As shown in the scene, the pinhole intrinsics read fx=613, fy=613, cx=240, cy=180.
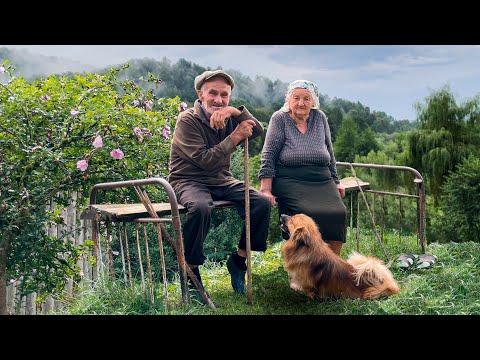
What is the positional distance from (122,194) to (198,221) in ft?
3.95

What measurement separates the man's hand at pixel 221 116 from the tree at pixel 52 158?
0.86 metres

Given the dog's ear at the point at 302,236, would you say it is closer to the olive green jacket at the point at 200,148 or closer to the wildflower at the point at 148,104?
the olive green jacket at the point at 200,148

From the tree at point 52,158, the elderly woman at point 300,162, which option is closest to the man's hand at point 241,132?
the elderly woman at point 300,162

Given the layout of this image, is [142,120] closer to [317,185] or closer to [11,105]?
[11,105]

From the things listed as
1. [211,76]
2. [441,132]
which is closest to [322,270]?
[211,76]

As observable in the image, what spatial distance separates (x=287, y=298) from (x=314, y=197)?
0.68m

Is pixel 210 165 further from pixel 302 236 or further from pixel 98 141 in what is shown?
pixel 98 141

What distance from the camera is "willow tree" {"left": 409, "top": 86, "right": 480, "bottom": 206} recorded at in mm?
7820

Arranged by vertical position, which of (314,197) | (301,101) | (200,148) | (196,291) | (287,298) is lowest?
(287,298)

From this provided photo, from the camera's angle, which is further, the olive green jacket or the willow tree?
the willow tree

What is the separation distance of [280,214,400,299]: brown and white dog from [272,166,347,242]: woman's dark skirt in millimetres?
254

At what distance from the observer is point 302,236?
11.6 feet

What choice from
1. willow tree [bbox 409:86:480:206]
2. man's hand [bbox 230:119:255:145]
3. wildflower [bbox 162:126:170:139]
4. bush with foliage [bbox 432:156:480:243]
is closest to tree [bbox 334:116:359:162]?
willow tree [bbox 409:86:480:206]

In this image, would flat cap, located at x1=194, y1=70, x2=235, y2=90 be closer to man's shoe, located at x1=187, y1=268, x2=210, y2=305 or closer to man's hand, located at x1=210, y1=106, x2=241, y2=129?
man's hand, located at x1=210, y1=106, x2=241, y2=129
